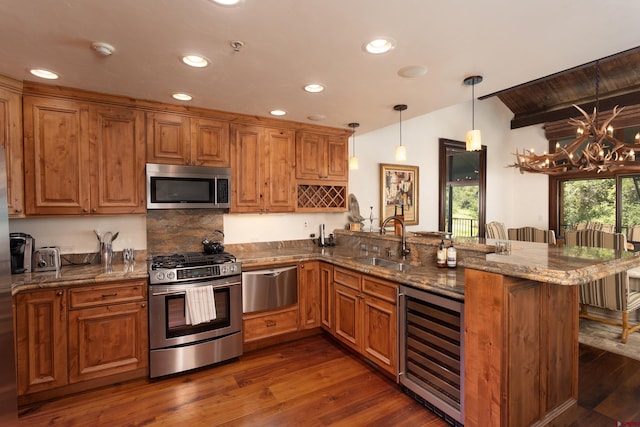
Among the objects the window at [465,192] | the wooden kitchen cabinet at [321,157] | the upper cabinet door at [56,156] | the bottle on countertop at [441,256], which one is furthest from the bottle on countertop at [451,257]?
the window at [465,192]

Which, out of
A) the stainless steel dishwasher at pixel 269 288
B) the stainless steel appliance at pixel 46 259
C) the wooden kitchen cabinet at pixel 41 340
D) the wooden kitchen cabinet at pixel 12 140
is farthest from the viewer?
the stainless steel dishwasher at pixel 269 288

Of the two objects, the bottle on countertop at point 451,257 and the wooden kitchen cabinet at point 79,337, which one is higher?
the bottle on countertop at point 451,257

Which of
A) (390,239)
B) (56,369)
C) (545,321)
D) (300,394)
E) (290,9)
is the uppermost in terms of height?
(290,9)

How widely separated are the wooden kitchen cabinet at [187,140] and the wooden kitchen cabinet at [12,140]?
900mm

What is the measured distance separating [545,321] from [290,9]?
228 cm

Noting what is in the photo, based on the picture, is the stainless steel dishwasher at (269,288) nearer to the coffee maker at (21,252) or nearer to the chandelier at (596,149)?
the coffee maker at (21,252)

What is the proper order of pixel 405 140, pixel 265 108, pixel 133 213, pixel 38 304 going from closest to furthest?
pixel 38 304 → pixel 133 213 → pixel 265 108 → pixel 405 140

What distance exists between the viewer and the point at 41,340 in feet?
7.61

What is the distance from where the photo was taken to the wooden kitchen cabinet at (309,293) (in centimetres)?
337

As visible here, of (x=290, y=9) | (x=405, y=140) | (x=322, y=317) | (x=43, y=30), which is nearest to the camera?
(x=290, y=9)

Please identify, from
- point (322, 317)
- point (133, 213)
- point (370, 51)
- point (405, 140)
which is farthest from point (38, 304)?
point (405, 140)

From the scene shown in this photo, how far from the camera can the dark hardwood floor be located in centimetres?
214

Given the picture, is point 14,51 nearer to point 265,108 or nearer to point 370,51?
point 265,108

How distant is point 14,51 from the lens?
1.98 m
